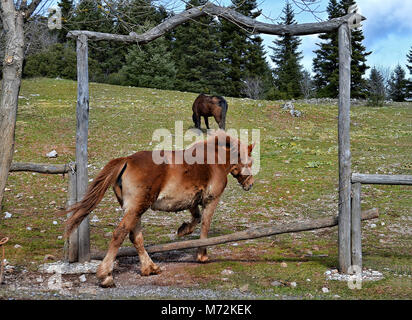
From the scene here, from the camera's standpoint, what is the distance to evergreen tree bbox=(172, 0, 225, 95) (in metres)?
45.0

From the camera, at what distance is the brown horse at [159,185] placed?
600cm

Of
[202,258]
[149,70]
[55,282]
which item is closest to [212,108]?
[202,258]

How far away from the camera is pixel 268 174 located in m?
13.2

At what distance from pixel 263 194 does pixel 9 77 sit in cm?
699

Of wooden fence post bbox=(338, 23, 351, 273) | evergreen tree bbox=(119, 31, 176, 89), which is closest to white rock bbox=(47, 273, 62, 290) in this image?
wooden fence post bbox=(338, 23, 351, 273)

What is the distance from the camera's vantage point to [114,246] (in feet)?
19.6

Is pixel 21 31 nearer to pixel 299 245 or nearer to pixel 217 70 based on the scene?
pixel 299 245

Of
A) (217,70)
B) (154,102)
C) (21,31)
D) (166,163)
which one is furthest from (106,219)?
(217,70)

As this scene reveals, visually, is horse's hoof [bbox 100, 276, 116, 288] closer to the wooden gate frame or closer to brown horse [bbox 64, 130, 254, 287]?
brown horse [bbox 64, 130, 254, 287]

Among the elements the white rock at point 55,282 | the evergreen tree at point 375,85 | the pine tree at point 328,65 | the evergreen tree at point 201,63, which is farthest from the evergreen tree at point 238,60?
the white rock at point 55,282

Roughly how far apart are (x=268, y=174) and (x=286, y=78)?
3954 centimetres

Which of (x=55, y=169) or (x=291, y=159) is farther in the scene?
(x=291, y=159)

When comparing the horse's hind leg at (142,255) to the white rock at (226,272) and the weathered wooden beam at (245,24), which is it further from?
the weathered wooden beam at (245,24)

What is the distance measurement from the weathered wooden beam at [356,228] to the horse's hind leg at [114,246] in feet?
10.4
